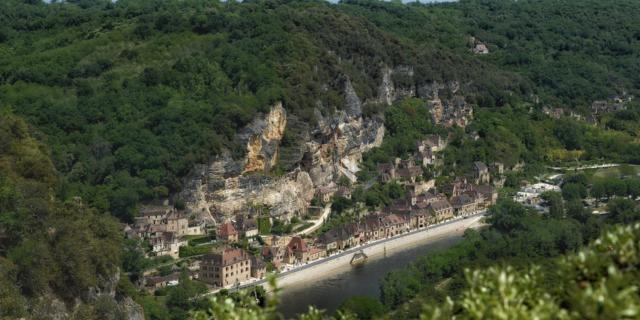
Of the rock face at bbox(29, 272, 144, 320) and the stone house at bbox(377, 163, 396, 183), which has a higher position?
the rock face at bbox(29, 272, 144, 320)

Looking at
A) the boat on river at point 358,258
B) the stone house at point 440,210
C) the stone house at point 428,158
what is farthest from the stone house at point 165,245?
the stone house at point 428,158

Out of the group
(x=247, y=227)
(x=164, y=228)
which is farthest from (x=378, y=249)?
(x=164, y=228)

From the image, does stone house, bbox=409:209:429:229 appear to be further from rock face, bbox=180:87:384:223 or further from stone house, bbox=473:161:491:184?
stone house, bbox=473:161:491:184

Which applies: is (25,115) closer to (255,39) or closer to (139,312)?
(255,39)

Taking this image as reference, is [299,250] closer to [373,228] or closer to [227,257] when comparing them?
[227,257]

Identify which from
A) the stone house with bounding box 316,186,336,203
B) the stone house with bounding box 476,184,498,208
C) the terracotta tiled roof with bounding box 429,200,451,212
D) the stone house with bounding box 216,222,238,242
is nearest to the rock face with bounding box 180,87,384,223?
the stone house with bounding box 316,186,336,203

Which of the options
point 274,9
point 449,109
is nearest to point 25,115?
point 274,9
